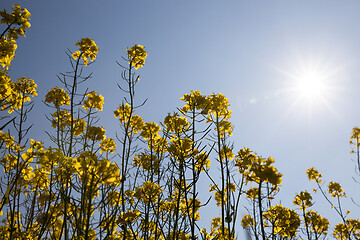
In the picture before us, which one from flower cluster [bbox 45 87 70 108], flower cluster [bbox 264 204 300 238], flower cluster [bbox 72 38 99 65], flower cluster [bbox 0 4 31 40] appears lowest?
flower cluster [bbox 264 204 300 238]

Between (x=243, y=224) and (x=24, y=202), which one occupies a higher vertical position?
(x=243, y=224)

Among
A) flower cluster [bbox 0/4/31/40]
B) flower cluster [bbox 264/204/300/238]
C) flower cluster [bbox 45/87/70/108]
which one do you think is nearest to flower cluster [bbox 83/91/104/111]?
flower cluster [bbox 45/87/70/108]

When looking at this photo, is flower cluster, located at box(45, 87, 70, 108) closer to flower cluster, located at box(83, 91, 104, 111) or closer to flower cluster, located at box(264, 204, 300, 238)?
flower cluster, located at box(83, 91, 104, 111)

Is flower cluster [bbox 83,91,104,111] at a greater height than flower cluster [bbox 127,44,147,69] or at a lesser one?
lesser

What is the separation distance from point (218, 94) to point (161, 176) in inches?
53.8

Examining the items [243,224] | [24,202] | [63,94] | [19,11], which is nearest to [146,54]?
[63,94]

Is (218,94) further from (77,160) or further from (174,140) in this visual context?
(77,160)

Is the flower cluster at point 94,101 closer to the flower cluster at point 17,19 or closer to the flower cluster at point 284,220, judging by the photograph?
the flower cluster at point 17,19

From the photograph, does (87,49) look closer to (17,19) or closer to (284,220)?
(17,19)

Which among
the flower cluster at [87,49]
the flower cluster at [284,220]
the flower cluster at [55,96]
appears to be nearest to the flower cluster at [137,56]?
the flower cluster at [87,49]

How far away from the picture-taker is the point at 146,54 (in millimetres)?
3326

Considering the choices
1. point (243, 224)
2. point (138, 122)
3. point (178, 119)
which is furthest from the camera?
point (243, 224)

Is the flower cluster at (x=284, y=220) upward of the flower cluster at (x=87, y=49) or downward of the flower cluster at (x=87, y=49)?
downward

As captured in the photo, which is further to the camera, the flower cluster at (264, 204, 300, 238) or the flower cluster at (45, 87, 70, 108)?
the flower cluster at (264, 204, 300, 238)
